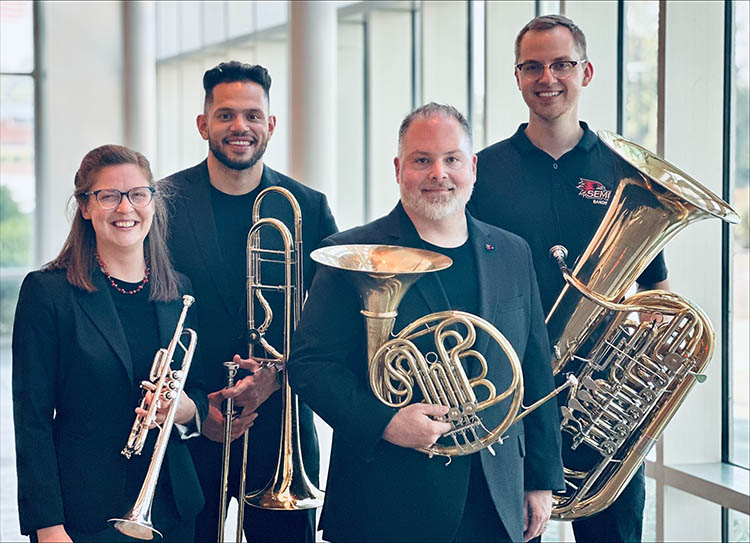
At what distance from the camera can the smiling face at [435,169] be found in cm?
239

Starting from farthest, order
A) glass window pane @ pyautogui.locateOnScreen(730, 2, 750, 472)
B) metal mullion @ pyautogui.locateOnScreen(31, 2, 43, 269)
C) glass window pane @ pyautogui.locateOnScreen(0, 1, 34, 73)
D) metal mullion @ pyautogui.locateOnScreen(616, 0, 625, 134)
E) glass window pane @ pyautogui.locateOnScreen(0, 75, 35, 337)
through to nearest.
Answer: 1. metal mullion @ pyautogui.locateOnScreen(31, 2, 43, 269)
2. glass window pane @ pyautogui.locateOnScreen(0, 1, 34, 73)
3. glass window pane @ pyautogui.locateOnScreen(0, 75, 35, 337)
4. metal mullion @ pyautogui.locateOnScreen(616, 0, 625, 134)
5. glass window pane @ pyautogui.locateOnScreen(730, 2, 750, 472)

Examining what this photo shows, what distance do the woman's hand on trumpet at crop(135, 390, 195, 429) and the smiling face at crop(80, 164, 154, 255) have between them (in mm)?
388

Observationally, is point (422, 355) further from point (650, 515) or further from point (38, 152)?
point (38, 152)

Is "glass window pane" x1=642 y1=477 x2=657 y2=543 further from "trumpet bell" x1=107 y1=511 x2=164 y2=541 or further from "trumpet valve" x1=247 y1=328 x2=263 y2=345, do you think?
"trumpet bell" x1=107 y1=511 x2=164 y2=541

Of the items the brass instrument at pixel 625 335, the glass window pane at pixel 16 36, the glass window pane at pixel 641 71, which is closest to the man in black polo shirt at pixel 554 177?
the brass instrument at pixel 625 335

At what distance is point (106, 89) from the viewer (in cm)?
1081

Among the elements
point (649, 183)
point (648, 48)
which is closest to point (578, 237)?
point (649, 183)

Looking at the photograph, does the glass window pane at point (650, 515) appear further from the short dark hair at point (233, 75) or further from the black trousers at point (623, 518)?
the short dark hair at point (233, 75)

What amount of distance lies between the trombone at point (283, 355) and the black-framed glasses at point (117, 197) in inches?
15.1

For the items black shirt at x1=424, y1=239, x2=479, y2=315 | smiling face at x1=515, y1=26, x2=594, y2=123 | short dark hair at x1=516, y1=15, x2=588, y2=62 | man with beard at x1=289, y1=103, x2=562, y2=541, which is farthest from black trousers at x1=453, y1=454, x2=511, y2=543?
short dark hair at x1=516, y1=15, x2=588, y2=62

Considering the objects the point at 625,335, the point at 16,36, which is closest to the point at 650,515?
the point at 625,335

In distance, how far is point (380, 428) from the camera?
2.27 meters

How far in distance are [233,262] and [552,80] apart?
105 centimetres

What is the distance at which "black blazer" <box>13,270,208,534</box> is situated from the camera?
237 centimetres
